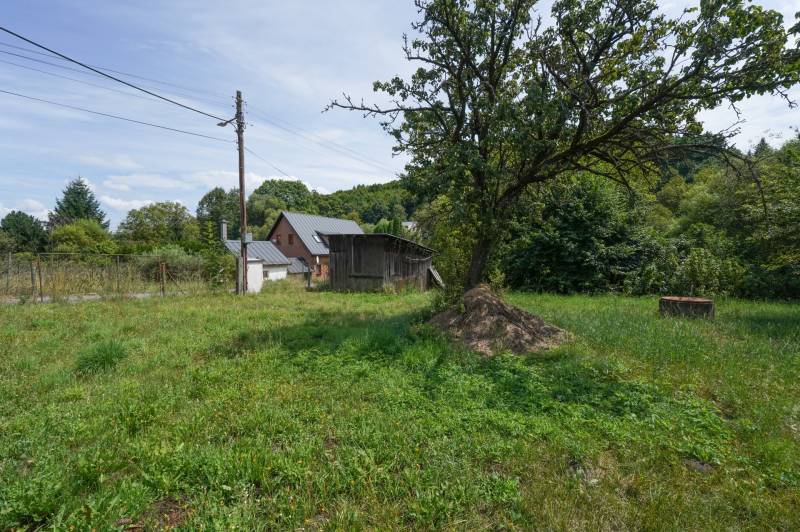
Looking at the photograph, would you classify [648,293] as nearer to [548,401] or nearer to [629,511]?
[548,401]

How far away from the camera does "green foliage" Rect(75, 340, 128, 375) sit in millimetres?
5281

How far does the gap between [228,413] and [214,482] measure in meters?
1.22

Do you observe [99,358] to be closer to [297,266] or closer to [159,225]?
[297,266]

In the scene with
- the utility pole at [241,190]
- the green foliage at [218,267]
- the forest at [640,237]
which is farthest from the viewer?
the green foliage at [218,267]

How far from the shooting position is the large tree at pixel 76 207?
3959 cm

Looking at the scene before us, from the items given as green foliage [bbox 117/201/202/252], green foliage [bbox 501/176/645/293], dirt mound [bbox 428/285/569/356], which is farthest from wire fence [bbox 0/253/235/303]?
green foliage [bbox 117/201/202/252]

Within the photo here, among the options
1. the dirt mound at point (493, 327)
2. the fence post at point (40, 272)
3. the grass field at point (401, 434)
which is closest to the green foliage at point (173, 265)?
the fence post at point (40, 272)

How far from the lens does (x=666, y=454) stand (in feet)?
10.3

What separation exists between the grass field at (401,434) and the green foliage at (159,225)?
42.9 metres

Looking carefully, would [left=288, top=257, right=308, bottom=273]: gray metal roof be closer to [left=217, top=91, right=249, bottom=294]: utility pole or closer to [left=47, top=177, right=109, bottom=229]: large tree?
[left=217, top=91, right=249, bottom=294]: utility pole

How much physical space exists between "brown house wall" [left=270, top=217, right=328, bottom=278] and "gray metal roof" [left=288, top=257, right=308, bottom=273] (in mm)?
652

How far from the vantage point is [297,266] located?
2961 cm

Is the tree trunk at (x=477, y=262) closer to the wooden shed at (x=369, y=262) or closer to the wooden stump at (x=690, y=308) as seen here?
Result: the wooden stump at (x=690, y=308)

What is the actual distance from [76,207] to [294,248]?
3087cm
